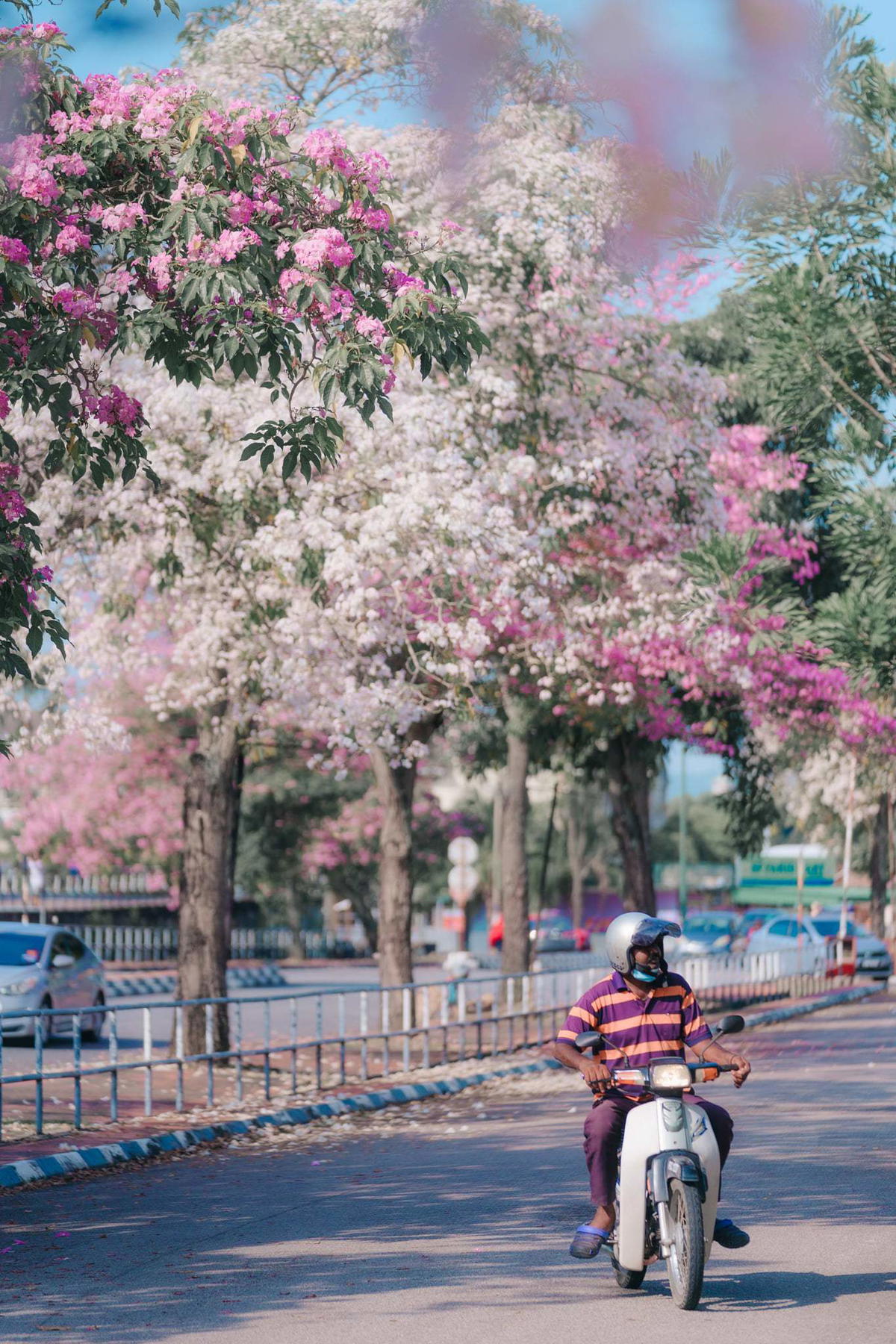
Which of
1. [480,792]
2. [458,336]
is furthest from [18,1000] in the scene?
[480,792]

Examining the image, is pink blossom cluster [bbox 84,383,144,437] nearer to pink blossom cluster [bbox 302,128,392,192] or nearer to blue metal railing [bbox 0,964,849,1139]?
pink blossom cluster [bbox 302,128,392,192]

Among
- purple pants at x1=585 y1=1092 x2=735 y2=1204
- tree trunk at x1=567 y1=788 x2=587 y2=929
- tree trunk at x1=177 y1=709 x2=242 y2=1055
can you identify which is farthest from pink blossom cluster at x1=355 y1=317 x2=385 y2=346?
tree trunk at x1=567 y1=788 x2=587 y2=929

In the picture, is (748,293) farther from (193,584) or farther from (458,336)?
(458,336)

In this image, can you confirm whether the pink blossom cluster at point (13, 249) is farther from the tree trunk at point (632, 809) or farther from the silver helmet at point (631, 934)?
the tree trunk at point (632, 809)

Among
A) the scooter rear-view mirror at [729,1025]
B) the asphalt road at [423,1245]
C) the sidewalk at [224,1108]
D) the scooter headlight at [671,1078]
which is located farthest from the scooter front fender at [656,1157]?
the sidewalk at [224,1108]

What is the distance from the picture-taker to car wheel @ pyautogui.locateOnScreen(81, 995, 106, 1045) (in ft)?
74.4

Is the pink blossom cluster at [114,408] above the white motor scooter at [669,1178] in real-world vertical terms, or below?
above

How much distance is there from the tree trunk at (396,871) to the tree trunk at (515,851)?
423cm

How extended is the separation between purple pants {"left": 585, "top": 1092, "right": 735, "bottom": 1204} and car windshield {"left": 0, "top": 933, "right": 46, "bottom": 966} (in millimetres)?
15805

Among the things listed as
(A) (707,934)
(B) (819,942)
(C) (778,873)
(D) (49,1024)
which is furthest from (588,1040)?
(C) (778,873)

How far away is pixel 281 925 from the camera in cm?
6450

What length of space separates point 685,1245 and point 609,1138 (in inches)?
24.4

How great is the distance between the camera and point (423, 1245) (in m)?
9.16

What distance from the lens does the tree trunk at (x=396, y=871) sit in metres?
24.2
